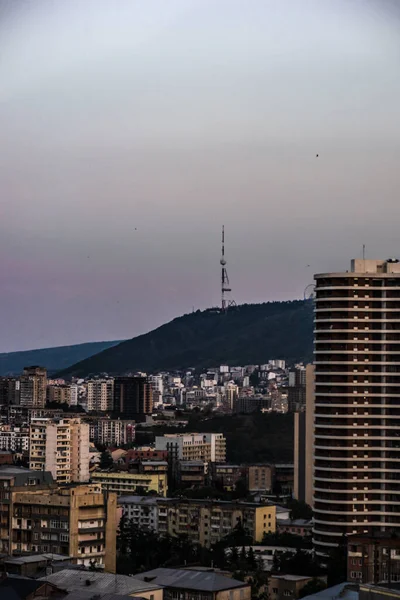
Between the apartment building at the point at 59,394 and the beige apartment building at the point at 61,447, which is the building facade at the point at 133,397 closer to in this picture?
the apartment building at the point at 59,394

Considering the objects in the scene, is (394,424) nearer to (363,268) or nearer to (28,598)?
(363,268)

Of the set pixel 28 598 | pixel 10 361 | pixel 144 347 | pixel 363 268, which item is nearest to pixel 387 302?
pixel 363 268

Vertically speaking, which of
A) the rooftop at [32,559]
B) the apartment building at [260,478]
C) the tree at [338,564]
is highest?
the rooftop at [32,559]

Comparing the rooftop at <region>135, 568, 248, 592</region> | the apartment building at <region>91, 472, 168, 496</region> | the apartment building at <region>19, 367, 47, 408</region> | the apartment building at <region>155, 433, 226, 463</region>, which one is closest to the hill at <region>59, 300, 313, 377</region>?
the apartment building at <region>19, 367, 47, 408</region>

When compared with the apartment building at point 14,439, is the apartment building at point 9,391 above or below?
above

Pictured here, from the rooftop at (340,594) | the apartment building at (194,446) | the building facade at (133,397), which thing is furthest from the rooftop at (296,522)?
the building facade at (133,397)

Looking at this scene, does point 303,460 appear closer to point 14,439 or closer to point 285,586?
point 285,586
